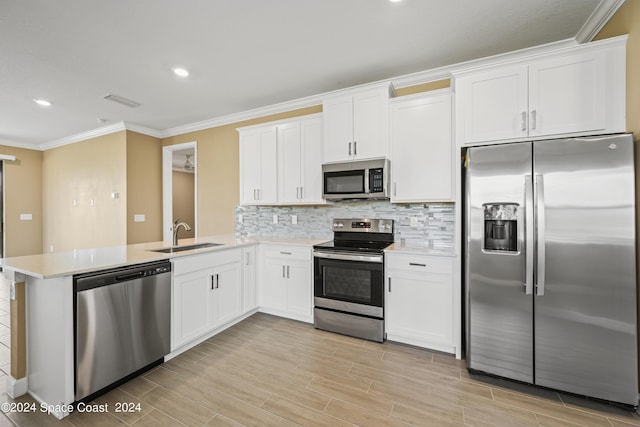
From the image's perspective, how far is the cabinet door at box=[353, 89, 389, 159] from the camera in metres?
2.84

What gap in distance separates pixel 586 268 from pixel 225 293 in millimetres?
3050

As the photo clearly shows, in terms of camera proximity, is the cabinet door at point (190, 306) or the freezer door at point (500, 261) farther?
the cabinet door at point (190, 306)

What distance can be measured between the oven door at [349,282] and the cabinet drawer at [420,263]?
11 cm

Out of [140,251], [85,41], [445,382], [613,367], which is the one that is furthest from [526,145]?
[85,41]

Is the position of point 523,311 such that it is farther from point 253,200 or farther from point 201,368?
point 253,200

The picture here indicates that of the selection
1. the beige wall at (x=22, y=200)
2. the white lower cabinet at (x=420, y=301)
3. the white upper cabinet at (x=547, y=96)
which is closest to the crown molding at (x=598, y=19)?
the white upper cabinet at (x=547, y=96)

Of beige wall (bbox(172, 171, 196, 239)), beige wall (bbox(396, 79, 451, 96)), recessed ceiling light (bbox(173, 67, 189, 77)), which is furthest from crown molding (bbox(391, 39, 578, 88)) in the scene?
beige wall (bbox(172, 171, 196, 239))

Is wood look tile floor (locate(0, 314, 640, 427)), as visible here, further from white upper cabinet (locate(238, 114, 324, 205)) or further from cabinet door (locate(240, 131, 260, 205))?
cabinet door (locate(240, 131, 260, 205))

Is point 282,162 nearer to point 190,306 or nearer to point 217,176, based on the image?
point 217,176

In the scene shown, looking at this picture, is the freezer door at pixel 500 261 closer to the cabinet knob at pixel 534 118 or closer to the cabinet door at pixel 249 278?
the cabinet knob at pixel 534 118

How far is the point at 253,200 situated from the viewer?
12.4 feet

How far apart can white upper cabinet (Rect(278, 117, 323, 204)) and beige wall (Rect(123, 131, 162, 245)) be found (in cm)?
282

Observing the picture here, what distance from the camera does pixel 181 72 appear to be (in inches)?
115

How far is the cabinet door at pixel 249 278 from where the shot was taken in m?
3.18
